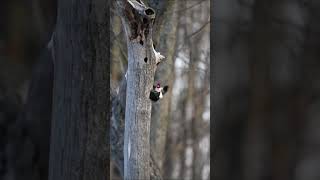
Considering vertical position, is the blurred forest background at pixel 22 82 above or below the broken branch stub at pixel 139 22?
below

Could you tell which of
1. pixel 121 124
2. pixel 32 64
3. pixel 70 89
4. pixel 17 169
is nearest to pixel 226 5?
pixel 32 64

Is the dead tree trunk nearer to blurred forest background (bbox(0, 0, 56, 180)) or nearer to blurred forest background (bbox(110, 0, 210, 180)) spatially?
blurred forest background (bbox(110, 0, 210, 180))

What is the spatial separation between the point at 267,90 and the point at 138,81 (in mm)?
5378

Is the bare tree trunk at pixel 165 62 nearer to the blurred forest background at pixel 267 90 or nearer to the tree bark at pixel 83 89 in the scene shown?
the tree bark at pixel 83 89

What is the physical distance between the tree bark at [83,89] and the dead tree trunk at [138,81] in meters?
3.51

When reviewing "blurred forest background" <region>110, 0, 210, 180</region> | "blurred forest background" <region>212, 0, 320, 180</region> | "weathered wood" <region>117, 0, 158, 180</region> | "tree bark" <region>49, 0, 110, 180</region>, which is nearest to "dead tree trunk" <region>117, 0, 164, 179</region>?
"weathered wood" <region>117, 0, 158, 180</region>

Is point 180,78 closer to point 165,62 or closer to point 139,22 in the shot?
point 165,62

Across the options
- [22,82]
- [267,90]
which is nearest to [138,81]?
[22,82]

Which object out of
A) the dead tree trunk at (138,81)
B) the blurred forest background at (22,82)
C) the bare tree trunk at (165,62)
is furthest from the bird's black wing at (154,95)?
the blurred forest background at (22,82)

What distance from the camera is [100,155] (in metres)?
2.07

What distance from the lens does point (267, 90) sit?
885 mm

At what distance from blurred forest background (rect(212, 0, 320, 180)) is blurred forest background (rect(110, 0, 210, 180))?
4.64 feet

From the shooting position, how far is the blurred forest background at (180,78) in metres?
9.12

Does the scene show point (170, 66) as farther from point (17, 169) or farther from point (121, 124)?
point (17, 169)
